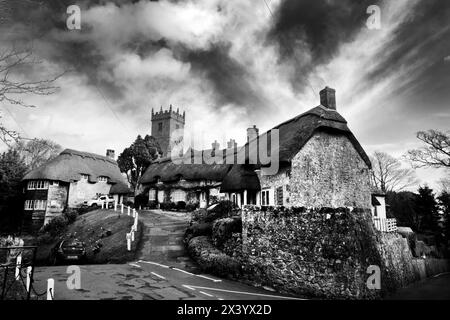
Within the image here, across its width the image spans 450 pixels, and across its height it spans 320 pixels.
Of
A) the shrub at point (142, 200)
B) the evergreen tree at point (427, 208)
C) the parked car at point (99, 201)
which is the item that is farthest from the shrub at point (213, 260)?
the evergreen tree at point (427, 208)

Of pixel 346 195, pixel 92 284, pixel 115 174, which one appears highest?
pixel 115 174

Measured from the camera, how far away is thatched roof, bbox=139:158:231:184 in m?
33.0

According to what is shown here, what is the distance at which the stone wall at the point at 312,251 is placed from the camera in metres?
10.7

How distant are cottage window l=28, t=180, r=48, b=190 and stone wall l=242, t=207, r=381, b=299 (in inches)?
1278

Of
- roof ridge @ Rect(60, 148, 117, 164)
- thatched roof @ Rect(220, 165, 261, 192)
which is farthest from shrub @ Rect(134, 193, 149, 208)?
thatched roof @ Rect(220, 165, 261, 192)

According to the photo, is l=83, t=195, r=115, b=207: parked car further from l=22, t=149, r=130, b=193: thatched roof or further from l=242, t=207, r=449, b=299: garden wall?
l=242, t=207, r=449, b=299: garden wall

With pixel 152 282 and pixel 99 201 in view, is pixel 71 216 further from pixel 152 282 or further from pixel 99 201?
pixel 152 282

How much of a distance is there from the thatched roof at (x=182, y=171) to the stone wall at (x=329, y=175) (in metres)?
14.1

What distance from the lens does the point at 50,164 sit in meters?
36.5

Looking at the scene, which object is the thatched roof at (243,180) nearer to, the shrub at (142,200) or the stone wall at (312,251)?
the stone wall at (312,251)

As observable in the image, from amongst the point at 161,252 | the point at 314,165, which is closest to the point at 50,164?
the point at 161,252

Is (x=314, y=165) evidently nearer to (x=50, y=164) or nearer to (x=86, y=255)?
(x=86, y=255)

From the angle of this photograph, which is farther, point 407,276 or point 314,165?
point 314,165

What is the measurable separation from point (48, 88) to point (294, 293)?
10.8 m
